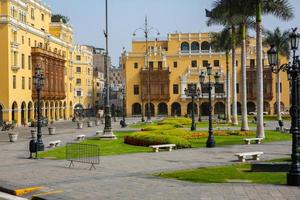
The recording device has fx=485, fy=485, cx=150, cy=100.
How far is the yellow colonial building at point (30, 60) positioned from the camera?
208 ft

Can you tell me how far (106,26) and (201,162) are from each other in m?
17.4

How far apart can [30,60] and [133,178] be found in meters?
58.6

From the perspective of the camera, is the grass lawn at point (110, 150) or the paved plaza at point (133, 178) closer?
the paved plaza at point (133, 178)

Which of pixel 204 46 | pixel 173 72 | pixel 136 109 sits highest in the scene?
pixel 204 46

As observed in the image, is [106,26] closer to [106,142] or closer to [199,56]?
[106,142]

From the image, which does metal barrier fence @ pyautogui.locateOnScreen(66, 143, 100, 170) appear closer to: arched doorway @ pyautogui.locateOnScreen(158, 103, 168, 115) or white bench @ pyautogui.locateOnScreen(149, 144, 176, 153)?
white bench @ pyautogui.locateOnScreen(149, 144, 176, 153)

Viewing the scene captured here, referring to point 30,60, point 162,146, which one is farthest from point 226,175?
point 30,60

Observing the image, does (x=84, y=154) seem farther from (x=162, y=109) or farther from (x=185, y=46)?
(x=185, y=46)

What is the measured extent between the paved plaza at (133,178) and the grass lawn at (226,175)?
0.74 metres

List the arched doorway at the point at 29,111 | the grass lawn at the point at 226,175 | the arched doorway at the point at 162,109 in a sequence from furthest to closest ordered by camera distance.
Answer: the arched doorway at the point at 162,109 → the arched doorway at the point at 29,111 → the grass lawn at the point at 226,175

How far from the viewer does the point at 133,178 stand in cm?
1619

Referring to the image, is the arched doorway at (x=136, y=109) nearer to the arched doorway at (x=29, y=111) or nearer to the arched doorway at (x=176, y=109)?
the arched doorway at (x=176, y=109)

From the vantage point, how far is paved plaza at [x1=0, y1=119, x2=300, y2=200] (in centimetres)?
1291

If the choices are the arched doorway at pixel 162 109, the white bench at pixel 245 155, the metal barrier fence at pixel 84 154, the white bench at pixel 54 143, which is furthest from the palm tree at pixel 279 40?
the metal barrier fence at pixel 84 154
